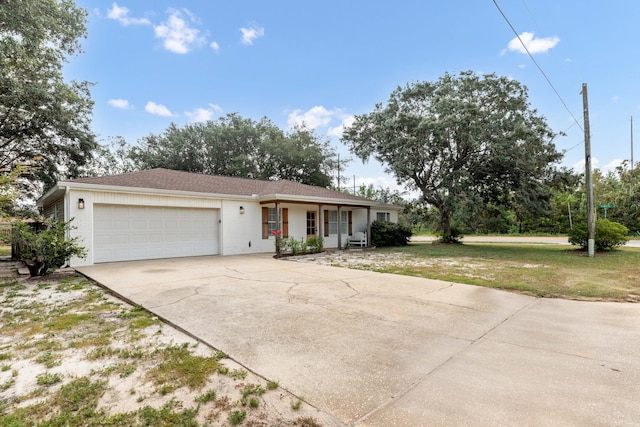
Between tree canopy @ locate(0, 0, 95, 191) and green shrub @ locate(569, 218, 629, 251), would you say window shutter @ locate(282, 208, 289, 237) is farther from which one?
green shrub @ locate(569, 218, 629, 251)

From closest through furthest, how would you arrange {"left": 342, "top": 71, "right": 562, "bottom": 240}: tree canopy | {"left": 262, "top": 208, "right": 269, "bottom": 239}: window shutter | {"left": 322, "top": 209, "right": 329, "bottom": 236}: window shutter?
1. {"left": 262, "top": 208, "right": 269, "bottom": 239}: window shutter
2. {"left": 342, "top": 71, "right": 562, "bottom": 240}: tree canopy
3. {"left": 322, "top": 209, "right": 329, "bottom": 236}: window shutter

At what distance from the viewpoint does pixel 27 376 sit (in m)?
2.55

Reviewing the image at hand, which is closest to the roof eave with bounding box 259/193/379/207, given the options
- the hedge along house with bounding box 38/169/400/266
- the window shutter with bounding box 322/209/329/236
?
the hedge along house with bounding box 38/169/400/266

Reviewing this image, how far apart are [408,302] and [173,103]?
61.9ft

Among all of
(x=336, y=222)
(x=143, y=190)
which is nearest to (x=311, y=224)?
(x=336, y=222)

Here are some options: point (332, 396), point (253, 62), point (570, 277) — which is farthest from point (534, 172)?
point (332, 396)

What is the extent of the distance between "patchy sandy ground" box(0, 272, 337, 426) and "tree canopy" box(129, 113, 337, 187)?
2087 cm

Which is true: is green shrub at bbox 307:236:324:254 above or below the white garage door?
below

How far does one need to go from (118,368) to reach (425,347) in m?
2.83

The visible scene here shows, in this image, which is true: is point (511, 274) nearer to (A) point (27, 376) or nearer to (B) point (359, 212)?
(A) point (27, 376)

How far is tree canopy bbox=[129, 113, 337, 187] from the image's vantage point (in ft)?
80.8

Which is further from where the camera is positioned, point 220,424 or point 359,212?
point 359,212

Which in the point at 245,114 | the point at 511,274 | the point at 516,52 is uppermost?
the point at 245,114

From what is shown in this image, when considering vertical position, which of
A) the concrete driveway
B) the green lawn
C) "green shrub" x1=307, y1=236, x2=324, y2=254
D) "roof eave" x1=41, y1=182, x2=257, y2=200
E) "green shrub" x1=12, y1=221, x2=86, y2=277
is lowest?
the green lawn
